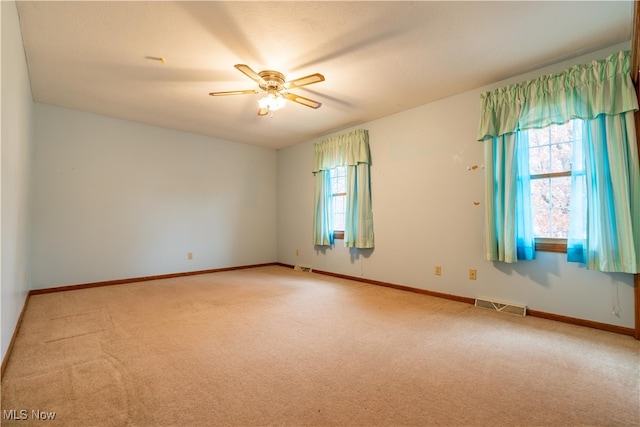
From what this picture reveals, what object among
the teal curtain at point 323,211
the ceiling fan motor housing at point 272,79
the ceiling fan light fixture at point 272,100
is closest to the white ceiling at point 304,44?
the ceiling fan motor housing at point 272,79

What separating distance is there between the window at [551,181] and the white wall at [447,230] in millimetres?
205

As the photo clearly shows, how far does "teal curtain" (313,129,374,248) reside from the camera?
167 inches

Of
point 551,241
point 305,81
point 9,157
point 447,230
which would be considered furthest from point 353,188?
point 9,157

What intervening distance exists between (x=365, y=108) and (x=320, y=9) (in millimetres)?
1884

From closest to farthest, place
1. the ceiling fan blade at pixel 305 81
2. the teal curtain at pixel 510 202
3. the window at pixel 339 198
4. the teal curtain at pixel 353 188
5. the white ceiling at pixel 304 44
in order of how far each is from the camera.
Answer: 1. the white ceiling at pixel 304 44
2. the ceiling fan blade at pixel 305 81
3. the teal curtain at pixel 510 202
4. the teal curtain at pixel 353 188
5. the window at pixel 339 198

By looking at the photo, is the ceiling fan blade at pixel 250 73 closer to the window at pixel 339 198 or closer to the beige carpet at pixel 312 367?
the beige carpet at pixel 312 367

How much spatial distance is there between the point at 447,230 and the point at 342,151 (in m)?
2.02

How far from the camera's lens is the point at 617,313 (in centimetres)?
237

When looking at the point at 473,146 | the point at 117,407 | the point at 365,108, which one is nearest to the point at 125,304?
the point at 117,407

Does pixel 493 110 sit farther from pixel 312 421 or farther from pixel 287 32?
pixel 312 421

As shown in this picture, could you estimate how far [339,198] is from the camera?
4.91 m

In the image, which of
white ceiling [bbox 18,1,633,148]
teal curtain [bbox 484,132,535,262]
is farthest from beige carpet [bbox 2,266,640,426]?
white ceiling [bbox 18,1,633,148]

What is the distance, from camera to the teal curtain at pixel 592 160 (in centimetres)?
226

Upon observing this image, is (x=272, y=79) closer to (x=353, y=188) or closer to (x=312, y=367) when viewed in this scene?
(x=353, y=188)
